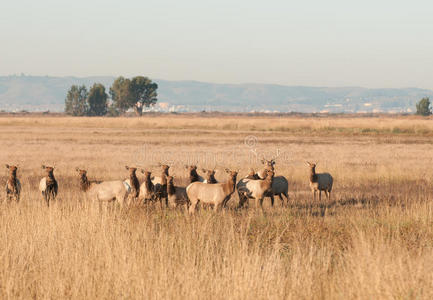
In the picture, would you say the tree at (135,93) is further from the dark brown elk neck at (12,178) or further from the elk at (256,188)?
the elk at (256,188)

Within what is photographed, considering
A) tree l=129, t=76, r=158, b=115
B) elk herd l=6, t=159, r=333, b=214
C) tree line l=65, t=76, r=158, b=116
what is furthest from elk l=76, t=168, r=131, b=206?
A: tree l=129, t=76, r=158, b=115

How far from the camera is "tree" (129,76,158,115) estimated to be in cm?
16288

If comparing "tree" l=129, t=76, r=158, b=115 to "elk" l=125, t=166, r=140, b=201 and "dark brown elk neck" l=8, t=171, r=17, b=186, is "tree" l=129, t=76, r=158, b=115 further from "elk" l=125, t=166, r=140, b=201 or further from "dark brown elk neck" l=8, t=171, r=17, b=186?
"elk" l=125, t=166, r=140, b=201

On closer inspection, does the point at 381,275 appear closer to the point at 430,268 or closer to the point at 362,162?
the point at 430,268

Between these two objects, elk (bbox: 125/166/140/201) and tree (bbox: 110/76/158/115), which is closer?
elk (bbox: 125/166/140/201)

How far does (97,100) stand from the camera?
163 metres

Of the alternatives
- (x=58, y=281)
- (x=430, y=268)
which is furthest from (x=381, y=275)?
(x=58, y=281)

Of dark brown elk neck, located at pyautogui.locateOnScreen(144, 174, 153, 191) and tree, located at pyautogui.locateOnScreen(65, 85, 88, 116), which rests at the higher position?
tree, located at pyautogui.locateOnScreen(65, 85, 88, 116)

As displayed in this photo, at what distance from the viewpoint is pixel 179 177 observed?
2462cm

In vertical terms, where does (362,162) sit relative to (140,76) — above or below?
below

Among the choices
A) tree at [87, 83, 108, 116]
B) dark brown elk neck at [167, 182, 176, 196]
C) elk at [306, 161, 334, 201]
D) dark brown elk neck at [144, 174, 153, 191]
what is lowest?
elk at [306, 161, 334, 201]

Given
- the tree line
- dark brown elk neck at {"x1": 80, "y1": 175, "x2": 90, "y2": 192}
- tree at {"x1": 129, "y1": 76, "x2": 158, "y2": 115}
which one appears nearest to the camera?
dark brown elk neck at {"x1": 80, "y1": 175, "x2": 90, "y2": 192}

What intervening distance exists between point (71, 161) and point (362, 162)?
16.1 meters

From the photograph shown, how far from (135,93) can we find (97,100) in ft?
36.4
